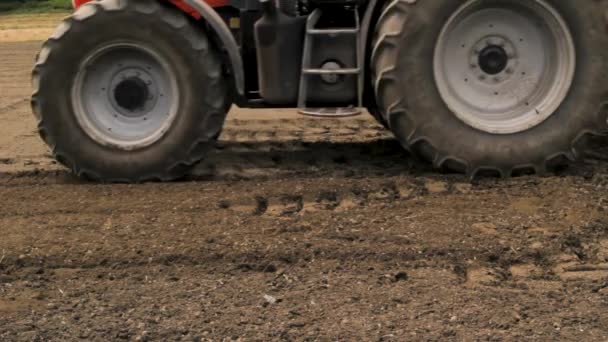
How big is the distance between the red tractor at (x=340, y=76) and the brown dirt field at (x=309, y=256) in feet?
0.84

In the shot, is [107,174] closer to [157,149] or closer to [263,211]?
[157,149]

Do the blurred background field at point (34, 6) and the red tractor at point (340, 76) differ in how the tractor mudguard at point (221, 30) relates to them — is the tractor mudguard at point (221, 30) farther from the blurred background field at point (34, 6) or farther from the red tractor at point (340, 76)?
the blurred background field at point (34, 6)

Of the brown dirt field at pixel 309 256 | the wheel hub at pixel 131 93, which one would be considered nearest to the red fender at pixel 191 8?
the wheel hub at pixel 131 93

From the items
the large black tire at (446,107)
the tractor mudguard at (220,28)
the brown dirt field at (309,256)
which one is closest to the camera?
the brown dirt field at (309,256)

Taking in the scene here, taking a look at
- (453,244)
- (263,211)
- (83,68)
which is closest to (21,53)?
(83,68)

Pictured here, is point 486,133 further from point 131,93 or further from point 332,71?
point 131,93

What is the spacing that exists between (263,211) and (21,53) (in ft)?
44.5

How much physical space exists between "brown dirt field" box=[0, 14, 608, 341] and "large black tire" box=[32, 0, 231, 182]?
18 centimetres

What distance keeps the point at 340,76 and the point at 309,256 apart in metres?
1.71

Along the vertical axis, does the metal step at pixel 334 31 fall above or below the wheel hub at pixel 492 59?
above

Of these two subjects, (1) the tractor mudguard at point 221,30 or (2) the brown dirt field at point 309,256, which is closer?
(2) the brown dirt field at point 309,256

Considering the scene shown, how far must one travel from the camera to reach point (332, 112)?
5.08m

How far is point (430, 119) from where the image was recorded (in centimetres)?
475

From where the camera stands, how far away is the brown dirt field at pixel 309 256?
9.98 feet
